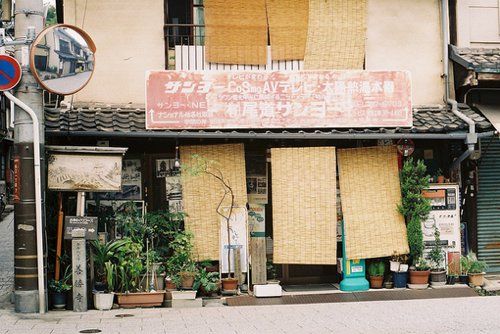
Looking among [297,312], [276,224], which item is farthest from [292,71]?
[297,312]

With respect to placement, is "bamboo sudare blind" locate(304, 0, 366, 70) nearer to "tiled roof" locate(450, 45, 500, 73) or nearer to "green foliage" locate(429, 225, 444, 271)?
"tiled roof" locate(450, 45, 500, 73)

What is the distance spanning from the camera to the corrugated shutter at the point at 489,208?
1511 cm

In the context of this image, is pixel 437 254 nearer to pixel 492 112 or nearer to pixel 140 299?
pixel 492 112

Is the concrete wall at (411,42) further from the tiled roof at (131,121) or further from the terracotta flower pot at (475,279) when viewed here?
the terracotta flower pot at (475,279)

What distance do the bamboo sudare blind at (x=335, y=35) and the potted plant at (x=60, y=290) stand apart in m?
7.27

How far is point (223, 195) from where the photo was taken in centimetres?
1362

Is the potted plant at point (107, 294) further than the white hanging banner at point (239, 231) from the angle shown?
No

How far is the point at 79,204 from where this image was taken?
12109 mm

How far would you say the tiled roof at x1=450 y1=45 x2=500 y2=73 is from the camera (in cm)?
1402

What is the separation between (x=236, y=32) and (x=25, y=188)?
5.98m

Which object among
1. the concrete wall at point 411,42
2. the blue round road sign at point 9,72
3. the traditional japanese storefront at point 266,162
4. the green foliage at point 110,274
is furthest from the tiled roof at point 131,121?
the green foliage at point 110,274

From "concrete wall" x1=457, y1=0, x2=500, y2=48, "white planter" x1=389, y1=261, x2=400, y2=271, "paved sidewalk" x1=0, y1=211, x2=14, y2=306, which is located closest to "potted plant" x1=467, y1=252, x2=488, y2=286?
"white planter" x1=389, y1=261, x2=400, y2=271

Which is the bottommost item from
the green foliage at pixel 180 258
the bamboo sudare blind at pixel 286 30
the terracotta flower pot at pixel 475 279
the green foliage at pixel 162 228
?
the terracotta flower pot at pixel 475 279

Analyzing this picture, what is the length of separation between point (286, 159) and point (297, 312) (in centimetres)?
359
